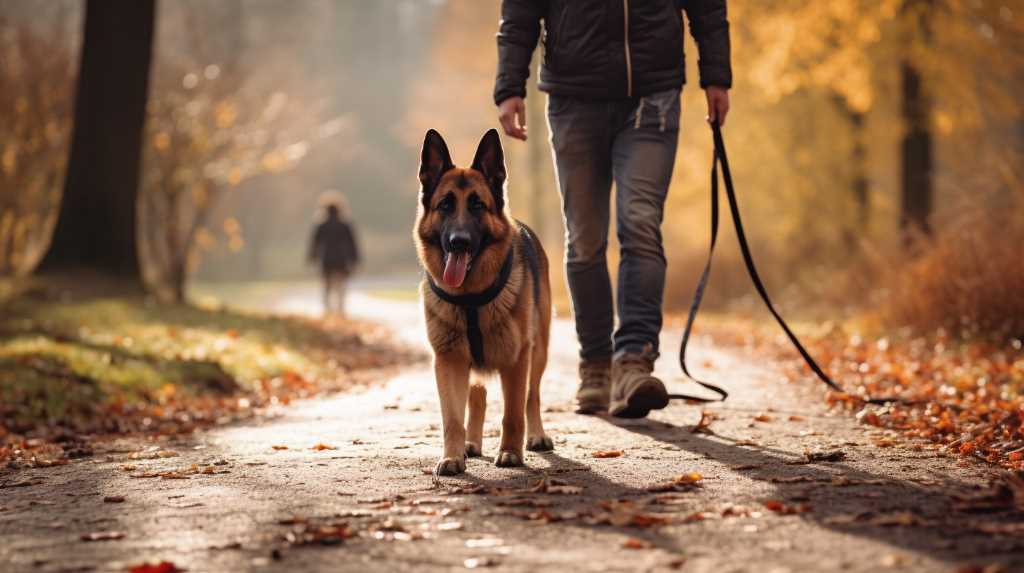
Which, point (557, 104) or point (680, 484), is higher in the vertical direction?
point (557, 104)

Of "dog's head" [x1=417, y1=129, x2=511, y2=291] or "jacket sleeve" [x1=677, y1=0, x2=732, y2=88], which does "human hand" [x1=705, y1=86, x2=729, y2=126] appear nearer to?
"jacket sleeve" [x1=677, y1=0, x2=732, y2=88]

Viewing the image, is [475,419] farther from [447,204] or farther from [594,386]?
[594,386]

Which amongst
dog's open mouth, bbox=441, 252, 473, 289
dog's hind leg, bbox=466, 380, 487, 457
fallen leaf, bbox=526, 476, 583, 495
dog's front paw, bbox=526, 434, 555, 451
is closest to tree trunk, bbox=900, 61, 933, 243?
dog's front paw, bbox=526, 434, 555, 451

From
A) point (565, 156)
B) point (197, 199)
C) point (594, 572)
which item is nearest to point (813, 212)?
point (197, 199)

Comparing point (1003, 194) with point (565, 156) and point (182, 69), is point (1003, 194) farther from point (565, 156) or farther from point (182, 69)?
point (182, 69)

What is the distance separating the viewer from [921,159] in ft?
50.8

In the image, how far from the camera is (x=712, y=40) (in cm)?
586

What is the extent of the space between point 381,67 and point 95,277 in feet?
193

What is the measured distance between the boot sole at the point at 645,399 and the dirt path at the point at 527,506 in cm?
13

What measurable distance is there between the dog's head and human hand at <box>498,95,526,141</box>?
67cm

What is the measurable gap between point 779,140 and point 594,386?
15.1 m

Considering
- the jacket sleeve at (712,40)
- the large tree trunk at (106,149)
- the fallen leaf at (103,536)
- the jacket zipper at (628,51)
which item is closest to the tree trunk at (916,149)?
the jacket sleeve at (712,40)

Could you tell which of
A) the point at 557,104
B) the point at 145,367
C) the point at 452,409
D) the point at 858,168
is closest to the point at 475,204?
the point at 452,409

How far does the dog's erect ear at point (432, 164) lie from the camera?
481cm
